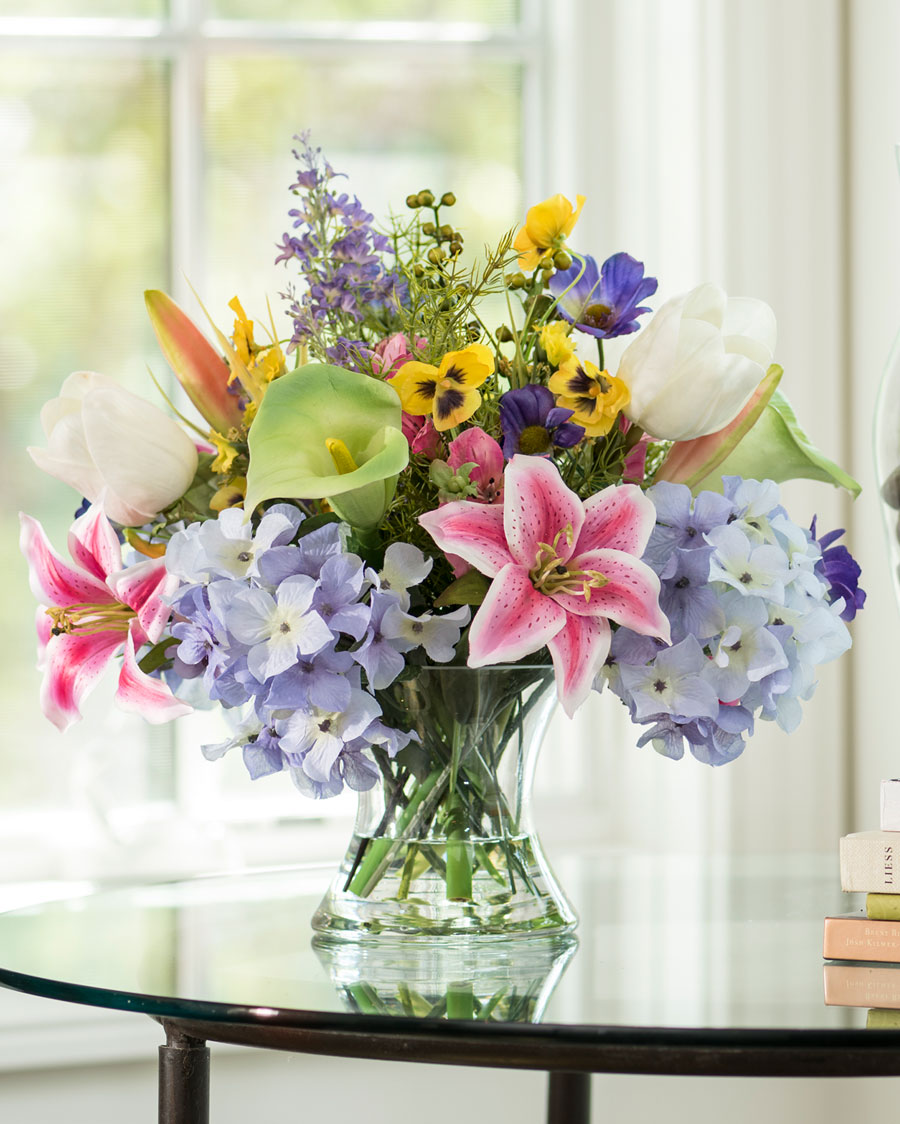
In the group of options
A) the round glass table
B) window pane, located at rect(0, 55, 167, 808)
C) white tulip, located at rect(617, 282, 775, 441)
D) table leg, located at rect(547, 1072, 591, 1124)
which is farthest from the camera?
window pane, located at rect(0, 55, 167, 808)

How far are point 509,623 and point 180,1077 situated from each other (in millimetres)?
325

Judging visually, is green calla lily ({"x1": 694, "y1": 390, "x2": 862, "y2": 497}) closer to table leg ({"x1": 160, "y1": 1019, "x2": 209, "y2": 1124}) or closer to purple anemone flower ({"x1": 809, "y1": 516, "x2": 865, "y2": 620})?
purple anemone flower ({"x1": 809, "y1": 516, "x2": 865, "y2": 620})

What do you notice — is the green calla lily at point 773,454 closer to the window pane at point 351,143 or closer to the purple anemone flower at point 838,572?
the purple anemone flower at point 838,572

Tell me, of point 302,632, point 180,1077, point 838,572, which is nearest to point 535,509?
point 302,632

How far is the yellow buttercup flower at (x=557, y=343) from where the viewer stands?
2.54 feet

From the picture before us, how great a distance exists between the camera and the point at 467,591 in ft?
2.55

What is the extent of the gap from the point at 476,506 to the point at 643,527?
9cm

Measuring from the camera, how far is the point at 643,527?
2.42 feet

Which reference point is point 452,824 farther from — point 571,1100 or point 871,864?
point 571,1100

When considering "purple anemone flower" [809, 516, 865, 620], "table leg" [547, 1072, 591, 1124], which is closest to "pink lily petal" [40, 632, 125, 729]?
"purple anemone flower" [809, 516, 865, 620]

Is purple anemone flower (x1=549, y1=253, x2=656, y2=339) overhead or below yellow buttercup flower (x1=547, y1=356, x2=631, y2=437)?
overhead

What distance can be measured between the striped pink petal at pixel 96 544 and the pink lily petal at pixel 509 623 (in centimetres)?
24

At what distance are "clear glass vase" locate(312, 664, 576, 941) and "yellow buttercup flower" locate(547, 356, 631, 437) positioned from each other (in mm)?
157

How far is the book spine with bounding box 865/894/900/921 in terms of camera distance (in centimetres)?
82
